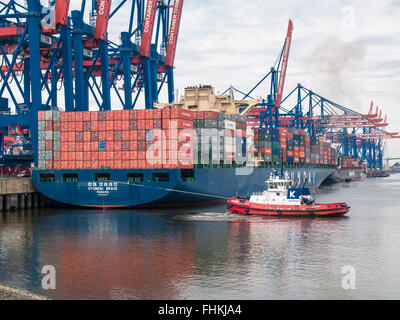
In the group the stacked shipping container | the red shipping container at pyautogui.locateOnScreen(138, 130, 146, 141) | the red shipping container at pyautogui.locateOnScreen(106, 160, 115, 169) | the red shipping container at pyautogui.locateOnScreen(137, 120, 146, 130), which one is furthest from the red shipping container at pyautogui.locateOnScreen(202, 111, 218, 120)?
the red shipping container at pyautogui.locateOnScreen(106, 160, 115, 169)

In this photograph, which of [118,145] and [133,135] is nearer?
[133,135]

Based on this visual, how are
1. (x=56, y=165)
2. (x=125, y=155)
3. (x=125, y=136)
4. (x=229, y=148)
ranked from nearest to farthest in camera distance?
(x=125, y=155), (x=125, y=136), (x=56, y=165), (x=229, y=148)

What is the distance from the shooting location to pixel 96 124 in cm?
6906

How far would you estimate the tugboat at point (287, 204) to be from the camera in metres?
59.0

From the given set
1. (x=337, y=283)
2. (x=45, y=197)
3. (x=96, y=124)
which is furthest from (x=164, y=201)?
(x=337, y=283)

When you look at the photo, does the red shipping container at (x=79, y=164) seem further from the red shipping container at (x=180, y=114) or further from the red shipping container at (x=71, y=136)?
the red shipping container at (x=180, y=114)

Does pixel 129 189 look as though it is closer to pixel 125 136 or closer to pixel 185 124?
pixel 125 136

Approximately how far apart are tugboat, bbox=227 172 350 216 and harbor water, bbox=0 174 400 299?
125cm

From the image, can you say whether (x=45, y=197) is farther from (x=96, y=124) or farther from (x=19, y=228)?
(x=19, y=228)

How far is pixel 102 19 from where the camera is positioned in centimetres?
7894

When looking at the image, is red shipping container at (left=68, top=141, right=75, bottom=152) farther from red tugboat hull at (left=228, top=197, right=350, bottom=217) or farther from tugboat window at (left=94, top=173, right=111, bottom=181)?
red tugboat hull at (left=228, top=197, right=350, bottom=217)

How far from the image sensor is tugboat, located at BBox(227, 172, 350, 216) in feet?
194

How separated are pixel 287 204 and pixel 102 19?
41.2m

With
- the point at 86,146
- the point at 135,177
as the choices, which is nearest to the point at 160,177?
the point at 135,177
